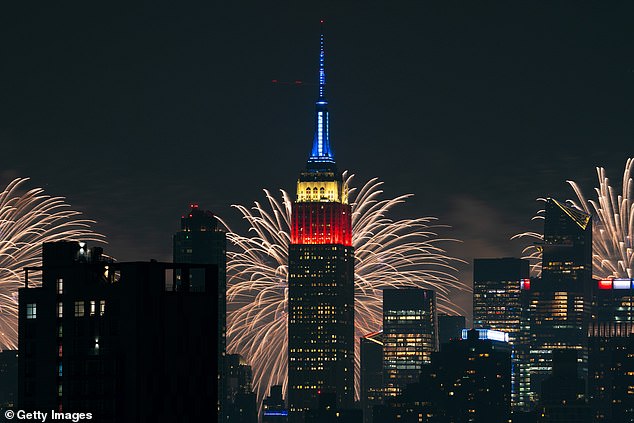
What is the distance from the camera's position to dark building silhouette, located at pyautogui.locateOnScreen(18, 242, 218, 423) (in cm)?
14725

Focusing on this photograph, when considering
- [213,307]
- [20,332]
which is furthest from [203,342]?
[20,332]

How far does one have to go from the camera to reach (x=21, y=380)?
15000 centimetres

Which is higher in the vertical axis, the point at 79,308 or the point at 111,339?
the point at 79,308

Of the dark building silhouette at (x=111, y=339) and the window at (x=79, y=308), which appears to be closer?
the dark building silhouette at (x=111, y=339)

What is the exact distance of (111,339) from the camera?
147625mm

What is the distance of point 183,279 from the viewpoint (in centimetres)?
14975

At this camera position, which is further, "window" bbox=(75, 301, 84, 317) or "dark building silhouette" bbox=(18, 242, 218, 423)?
"window" bbox=(75, 301, 84, 317)

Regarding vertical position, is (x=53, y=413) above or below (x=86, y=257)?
below

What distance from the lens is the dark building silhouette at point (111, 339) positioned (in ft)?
483

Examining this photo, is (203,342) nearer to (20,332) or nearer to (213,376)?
(213,376)

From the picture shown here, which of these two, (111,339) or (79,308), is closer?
(111,339)

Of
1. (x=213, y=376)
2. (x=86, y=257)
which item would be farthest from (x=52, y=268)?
(x=213, y=376)

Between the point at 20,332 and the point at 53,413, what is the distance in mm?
7223

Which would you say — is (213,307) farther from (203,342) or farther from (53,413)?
(53,413)
